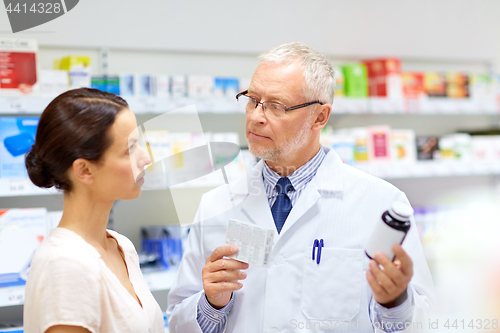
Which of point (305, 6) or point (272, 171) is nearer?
point (272, 171)

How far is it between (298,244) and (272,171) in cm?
28

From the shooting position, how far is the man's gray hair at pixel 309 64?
1.55 m

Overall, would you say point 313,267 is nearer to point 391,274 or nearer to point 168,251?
point 391,274

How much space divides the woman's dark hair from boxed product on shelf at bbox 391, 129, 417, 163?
2269 mm

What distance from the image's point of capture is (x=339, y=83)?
113 inches

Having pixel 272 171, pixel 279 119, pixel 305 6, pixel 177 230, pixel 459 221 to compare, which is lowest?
pixel 459 221

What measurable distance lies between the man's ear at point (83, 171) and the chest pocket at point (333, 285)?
0.72m

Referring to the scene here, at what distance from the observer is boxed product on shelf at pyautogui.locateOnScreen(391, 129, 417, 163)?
117 inches

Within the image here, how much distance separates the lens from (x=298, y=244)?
4.79 feet

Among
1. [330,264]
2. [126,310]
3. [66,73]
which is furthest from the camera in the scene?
[66,73]

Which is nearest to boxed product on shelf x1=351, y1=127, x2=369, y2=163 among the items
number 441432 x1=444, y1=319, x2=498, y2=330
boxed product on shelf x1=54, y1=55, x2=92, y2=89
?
boxed product on shelf x1=54, y1=55, x2=92, y2=89

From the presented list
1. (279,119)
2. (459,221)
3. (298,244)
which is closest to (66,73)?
(279,119)

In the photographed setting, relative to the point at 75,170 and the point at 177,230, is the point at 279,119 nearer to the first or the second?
the point at 75,170

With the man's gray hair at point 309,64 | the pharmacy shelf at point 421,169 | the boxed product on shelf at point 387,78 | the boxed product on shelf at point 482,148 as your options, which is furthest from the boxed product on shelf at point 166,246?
the boxed product on shelf at point 482,148
